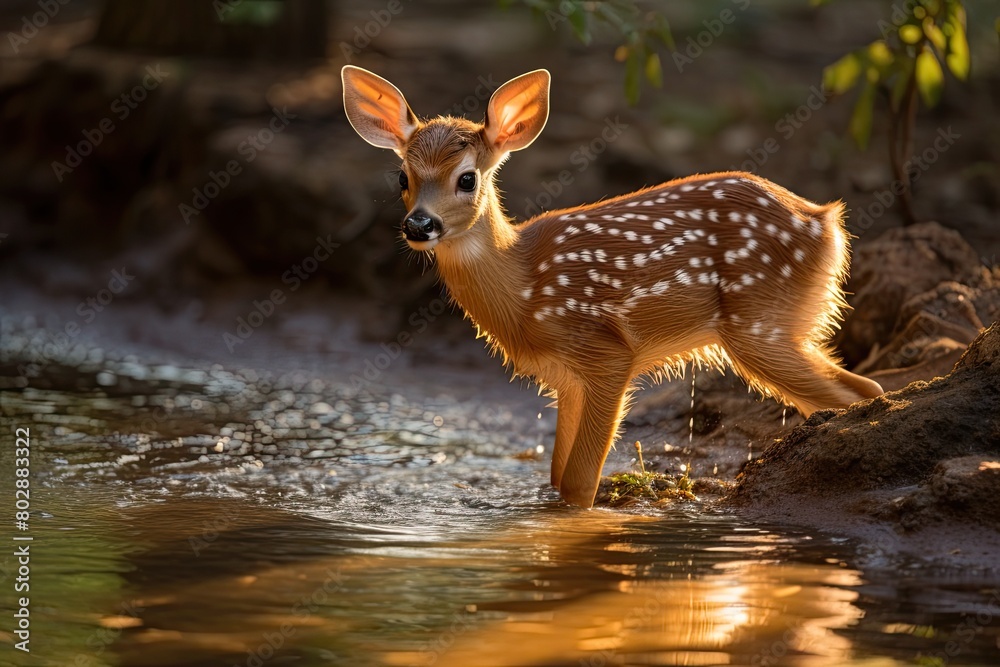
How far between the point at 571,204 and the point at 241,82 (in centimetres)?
356

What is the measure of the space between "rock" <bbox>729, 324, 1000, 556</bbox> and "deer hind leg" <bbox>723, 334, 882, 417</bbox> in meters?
0.44

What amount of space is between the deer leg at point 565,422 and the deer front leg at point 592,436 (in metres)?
0.24

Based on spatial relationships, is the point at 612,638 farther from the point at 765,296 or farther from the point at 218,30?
the point at 218,30

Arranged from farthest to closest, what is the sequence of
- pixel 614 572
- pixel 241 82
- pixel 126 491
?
1. pixel 241 82
2. pixel 126 491
3. pixel 614 572

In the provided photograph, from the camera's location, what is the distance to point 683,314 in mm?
6574

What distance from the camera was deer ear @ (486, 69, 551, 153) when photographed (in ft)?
21.6

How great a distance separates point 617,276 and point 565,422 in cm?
86

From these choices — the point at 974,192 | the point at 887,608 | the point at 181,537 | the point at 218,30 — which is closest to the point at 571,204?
the point at 974,192

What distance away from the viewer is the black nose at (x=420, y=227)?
19.8 feet

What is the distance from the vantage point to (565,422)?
6934 millimetres

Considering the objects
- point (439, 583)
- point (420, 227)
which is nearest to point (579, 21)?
point (420, 227)

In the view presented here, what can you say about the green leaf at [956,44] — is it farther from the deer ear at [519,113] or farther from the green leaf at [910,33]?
the deer ear at [519,113]

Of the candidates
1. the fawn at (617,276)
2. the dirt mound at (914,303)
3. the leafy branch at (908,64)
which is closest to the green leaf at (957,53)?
the leafy branch at (908,64)

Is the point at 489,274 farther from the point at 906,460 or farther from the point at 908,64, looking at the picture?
the point at 908,64
